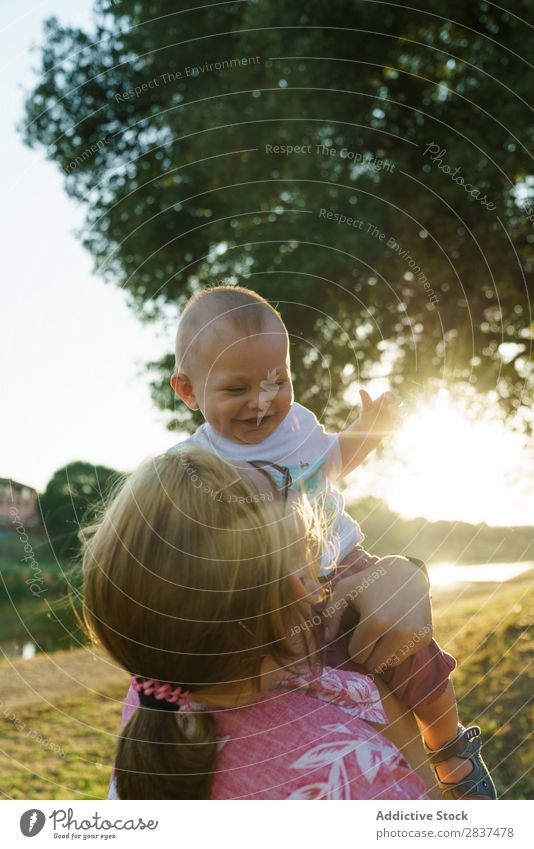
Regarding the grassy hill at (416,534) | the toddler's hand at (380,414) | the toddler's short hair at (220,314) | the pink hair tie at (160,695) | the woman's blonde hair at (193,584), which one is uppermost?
the toddler's short hair at (220,314)

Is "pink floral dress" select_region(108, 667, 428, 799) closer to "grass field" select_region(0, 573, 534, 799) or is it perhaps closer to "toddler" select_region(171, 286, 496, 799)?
"toddler" select_region(171, 286, 496, 799)

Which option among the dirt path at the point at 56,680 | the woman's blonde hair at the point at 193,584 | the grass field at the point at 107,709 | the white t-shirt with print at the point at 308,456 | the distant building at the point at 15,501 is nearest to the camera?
the woman's blonde hair at the point at 193,584

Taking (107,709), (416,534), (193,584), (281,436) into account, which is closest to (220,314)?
(281,436)

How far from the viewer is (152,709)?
1.77 meters

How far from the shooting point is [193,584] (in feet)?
5.30

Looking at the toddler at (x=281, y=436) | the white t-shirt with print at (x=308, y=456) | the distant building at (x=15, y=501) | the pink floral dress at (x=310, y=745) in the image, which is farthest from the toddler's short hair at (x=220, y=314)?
the distant building at (x=15, y=501)

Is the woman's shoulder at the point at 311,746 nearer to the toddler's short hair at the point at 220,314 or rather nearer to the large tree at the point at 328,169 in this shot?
the toddler's short hair at the point at 220,314

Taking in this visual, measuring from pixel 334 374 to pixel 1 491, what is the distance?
3.25m

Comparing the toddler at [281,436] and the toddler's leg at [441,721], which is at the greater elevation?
the toddler at [281,436]

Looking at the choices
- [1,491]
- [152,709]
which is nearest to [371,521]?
[1,491]

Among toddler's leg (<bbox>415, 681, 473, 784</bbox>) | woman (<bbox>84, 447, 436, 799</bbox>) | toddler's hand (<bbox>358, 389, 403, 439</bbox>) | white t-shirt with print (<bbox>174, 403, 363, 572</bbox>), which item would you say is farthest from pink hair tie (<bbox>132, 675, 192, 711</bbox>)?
toddler's hand (<bbox>358, 389, 403, 439</bbox>)

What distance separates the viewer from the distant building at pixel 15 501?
11.3 feet

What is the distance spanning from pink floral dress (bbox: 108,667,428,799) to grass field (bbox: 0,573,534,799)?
290 cm

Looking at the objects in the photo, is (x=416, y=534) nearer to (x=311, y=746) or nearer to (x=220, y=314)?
(x=220, y=314)
